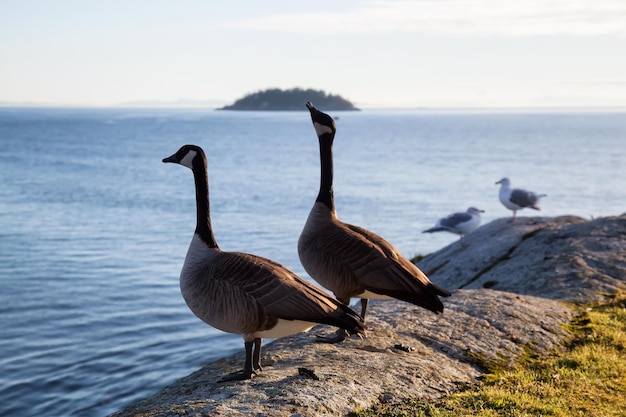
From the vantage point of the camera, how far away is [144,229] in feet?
147

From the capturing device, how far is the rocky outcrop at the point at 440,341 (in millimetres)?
6973

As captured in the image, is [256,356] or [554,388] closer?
[256,356]

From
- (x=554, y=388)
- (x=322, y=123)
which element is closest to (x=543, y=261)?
(x=554, y=388)

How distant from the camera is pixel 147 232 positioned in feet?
144

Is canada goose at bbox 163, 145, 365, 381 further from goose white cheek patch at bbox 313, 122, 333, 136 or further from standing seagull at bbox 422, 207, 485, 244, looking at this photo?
standing seagull at bbox 422, 207, 485, 244

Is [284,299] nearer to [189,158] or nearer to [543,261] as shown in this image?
[189,158]

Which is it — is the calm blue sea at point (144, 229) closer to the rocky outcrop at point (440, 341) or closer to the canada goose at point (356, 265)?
the rocky outcrop at point (440, 341)

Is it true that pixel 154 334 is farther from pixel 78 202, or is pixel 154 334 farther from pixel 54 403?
pixel 78 202

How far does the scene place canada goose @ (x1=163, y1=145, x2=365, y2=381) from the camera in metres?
7.07

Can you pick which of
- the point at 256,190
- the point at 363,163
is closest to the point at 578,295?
the point at 256,190

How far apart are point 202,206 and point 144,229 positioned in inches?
1495

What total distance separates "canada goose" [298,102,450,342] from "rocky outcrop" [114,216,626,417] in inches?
29.2

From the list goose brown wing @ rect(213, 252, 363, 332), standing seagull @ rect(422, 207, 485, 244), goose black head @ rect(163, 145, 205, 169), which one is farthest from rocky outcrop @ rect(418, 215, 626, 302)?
goose black head @ rect(163, 145, 205, 169)

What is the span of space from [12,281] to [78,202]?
27.7 meters
